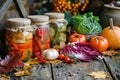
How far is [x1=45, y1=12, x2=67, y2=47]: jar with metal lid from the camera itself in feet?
9.58

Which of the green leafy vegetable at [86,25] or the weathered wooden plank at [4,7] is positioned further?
the green leafy vegetable at [86,25]

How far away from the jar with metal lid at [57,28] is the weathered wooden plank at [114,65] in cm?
52

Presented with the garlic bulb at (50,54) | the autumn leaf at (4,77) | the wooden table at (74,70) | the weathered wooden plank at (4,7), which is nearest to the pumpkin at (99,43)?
the wooden table at (74,70)

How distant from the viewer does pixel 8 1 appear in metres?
2.74

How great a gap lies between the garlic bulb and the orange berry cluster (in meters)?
0.97

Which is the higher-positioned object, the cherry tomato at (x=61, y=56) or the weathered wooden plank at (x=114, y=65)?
the cherry tomato at (x=61, y=56)

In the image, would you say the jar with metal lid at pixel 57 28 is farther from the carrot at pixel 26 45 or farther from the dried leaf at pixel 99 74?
the dried leaf at pixel 99 74

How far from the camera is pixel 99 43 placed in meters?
2.88

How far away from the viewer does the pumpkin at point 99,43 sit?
9.47 feet

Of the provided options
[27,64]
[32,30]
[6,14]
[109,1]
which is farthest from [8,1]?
[109,1]

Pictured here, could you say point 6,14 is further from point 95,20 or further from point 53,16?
point 95,20

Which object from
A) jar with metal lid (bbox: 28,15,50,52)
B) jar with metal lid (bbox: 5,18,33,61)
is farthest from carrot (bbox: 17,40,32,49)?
jar with metal lid (bbox: 28,15,50,52)

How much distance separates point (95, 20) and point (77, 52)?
0.68 metres

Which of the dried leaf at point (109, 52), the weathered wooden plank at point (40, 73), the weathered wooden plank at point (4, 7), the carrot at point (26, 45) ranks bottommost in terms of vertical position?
the dried leaf at point (109, 52)
